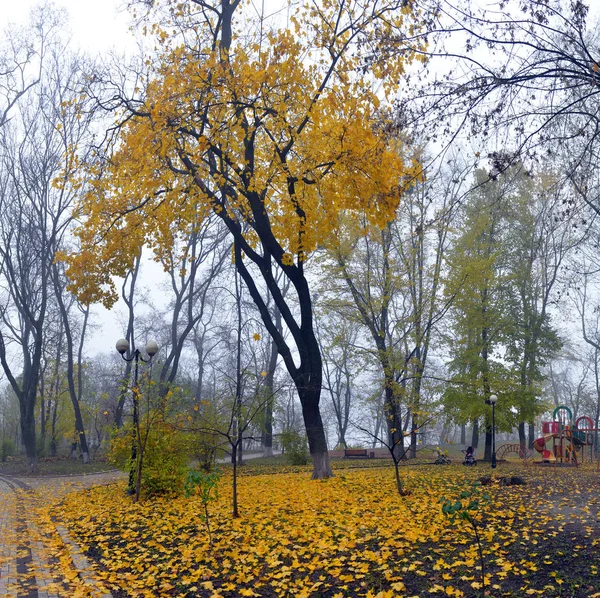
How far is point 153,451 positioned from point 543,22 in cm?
955

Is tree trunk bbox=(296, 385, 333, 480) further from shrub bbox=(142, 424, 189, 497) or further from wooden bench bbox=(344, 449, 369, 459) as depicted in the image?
wooden bench bbox=(344, 449, 369, 459)

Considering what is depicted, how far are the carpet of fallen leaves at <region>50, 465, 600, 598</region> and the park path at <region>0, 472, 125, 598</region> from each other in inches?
8.6

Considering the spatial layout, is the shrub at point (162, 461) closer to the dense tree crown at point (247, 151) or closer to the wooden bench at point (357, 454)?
the dense tree crown at point (247, 151)

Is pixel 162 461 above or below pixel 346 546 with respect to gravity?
above

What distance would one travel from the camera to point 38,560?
6766 mm

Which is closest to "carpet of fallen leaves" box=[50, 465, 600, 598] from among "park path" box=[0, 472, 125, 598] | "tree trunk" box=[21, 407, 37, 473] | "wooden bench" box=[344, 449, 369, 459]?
"park path" box=[0, 472, 125, 598]

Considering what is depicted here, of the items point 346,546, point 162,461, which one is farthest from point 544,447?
point 346,546

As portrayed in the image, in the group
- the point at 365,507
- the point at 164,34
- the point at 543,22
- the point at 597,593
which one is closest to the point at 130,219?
the point at 164,34

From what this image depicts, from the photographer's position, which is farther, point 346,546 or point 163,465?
point 163,465

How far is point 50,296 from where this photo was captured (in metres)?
31.3

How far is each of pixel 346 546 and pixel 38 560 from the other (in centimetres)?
353

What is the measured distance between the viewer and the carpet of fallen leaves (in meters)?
5.11

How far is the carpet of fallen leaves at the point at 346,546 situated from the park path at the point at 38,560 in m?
0.22

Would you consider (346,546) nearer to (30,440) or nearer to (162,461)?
(162,461)
